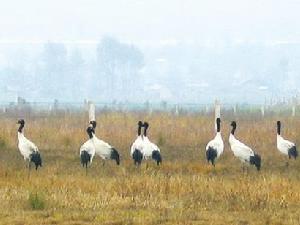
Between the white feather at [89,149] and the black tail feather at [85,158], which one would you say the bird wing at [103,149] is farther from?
the black tail feather at [85,158]

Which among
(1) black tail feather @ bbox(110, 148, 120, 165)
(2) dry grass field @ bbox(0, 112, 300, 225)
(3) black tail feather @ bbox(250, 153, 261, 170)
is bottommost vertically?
(2) dry grass field @ bbox(0, 112, 300, 225)

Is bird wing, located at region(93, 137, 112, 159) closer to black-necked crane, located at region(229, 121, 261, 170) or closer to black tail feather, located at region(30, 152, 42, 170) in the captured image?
black tail feather, located at region(30, 152, 42, 170)

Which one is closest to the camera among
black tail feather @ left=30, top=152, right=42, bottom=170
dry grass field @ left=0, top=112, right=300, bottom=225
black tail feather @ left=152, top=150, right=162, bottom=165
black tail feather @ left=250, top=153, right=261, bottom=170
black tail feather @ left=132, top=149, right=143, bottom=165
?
dry grass field @ left=0, top=112, right=300, bottom=225

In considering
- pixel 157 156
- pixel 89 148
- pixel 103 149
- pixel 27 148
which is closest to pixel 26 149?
pixel 27 148

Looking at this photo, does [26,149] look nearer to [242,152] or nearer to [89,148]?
[89,148]

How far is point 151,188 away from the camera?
1565 cm

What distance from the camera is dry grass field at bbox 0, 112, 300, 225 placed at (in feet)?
40.2

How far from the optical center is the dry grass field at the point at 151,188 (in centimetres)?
1224

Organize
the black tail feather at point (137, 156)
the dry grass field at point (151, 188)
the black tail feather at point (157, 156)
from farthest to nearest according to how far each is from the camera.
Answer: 1. the black tail feather at point (157, 156)
2. the black tail feather at point (137, 156)
3. the dry grass field at point (151, 188)

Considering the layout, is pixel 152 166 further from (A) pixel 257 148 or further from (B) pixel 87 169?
(A) pixel 257 148

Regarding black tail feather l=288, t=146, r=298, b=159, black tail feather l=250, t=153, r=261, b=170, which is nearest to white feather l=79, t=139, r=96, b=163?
black tail feather l=250, t=153, r=261, b=170

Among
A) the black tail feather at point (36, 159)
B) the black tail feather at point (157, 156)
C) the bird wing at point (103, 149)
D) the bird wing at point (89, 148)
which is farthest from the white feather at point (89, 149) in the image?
the black tail feather at point (157, 156)

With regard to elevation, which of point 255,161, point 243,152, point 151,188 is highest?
point 243,152

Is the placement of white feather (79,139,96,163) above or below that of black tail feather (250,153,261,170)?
above
